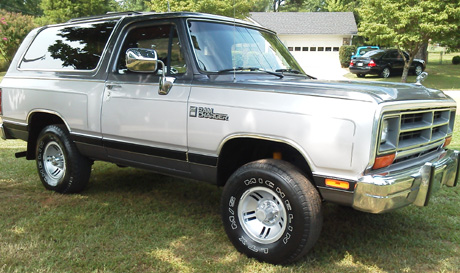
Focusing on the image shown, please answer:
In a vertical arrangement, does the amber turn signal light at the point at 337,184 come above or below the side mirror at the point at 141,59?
below

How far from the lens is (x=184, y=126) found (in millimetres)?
3619

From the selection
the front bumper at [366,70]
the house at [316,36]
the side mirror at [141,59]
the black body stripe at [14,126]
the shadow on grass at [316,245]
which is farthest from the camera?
the house at [316,36]

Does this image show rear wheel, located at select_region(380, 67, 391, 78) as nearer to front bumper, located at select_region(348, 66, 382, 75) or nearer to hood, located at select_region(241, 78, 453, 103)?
front bumper, located at select_region(348, 66, 382, 75)

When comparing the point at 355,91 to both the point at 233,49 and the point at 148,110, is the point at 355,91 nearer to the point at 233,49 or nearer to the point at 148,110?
the point at 233,49

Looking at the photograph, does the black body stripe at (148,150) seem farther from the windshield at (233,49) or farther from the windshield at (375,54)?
the windshield at (375,54)

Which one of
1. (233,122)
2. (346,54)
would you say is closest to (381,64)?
(346,54)

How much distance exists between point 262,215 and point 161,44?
1.91 meters

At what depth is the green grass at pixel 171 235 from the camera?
10.9 ft

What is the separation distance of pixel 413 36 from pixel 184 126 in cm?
2027

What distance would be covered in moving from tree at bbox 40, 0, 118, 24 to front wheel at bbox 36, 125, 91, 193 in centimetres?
3686

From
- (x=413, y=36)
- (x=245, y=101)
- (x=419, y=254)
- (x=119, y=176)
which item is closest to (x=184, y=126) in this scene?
(x=245, y=101)

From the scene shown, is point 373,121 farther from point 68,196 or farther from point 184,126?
point 68,196

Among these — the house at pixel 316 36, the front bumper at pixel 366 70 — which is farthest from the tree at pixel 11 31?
the front bumper at pixel 366 70

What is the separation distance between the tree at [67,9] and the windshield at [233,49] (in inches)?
1501
